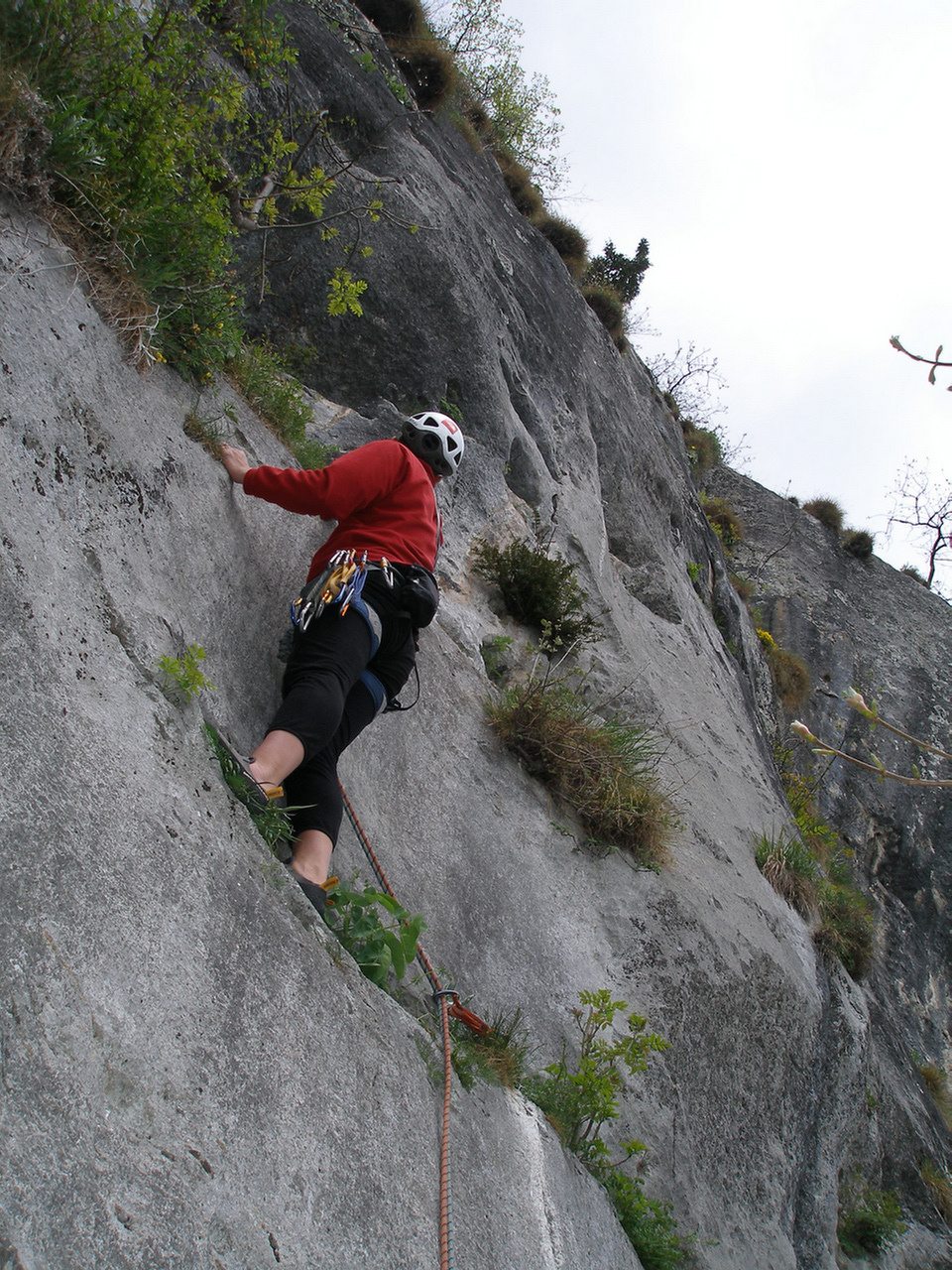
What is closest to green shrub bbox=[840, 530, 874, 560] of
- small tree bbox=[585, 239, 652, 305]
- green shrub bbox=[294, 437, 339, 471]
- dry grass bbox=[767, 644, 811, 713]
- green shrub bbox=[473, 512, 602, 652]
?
dry grass bbox=[767, 644, 811, 713]

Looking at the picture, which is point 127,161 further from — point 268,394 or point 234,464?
point 268,394

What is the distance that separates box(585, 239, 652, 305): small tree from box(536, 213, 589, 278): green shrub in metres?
6.98

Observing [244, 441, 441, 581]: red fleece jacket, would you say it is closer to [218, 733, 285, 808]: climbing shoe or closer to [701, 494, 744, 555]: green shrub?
[218, 733, 285, 808]: climbing shoe

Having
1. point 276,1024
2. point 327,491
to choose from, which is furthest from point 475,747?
point 276,1024

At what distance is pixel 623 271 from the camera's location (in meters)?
18.1

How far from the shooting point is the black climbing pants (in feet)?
9.98

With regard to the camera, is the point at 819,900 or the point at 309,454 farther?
the point at 819,900

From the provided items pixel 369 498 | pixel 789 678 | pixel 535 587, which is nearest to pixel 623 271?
pixel 789 678

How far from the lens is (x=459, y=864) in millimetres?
4176

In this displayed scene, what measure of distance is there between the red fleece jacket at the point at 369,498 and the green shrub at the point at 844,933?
5304mm

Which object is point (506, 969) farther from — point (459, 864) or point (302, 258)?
point (302, 258)

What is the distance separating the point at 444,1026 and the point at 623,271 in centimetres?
1784

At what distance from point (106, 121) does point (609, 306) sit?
30.9 feet

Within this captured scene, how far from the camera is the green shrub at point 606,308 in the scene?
11.5 m
